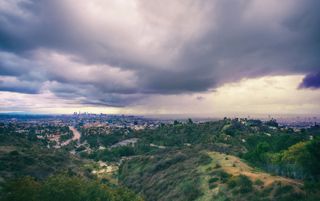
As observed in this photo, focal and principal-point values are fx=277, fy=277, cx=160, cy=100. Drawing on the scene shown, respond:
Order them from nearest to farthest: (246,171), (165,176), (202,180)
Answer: (246,171) < (202,180) < (165,176)

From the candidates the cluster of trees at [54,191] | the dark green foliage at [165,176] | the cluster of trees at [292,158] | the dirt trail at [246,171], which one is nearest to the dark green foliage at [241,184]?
the dirt trail at [246,171]

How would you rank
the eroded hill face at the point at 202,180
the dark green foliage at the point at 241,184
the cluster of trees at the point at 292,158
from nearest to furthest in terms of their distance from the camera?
the eroded hill face at the point at 202,180 → the dark green foliage at the point at 241,184 → the cluster of trees at the point at 292,158

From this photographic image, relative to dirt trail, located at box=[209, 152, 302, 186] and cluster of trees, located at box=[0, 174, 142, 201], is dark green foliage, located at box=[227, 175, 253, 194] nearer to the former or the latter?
dirt trail, located at box=[209, 152, 302, 186]

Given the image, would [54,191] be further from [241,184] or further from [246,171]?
[246,171]

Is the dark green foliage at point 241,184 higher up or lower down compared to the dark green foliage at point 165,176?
higher up

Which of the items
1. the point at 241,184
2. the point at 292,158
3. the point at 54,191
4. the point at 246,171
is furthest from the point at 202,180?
the point at 54,191

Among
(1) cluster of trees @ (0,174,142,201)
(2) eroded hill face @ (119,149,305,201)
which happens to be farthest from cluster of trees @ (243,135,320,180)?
(1) cluster of trees @ (0,174,142,201)

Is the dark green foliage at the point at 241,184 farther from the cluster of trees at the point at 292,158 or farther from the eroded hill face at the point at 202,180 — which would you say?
the cluster of trees at the point at 292,158

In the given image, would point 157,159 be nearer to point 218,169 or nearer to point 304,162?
point 218,169
